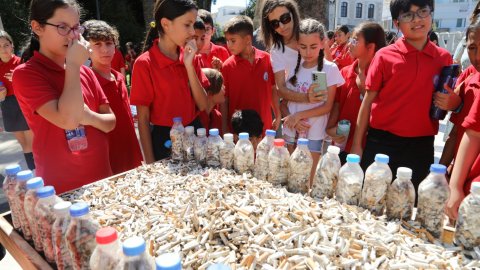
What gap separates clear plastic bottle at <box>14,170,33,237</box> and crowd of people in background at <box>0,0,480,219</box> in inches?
12.4

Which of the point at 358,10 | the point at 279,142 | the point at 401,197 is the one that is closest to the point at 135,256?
the point at 279,142

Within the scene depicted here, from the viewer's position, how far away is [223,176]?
178cm

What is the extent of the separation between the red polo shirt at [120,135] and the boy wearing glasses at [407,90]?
1.79 m

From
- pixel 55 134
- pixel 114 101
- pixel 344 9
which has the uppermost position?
pixel 344 9

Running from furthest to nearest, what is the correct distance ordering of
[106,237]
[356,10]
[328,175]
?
[356,10]
[328,175]
[106,237]

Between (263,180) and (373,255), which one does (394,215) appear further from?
(263,180)

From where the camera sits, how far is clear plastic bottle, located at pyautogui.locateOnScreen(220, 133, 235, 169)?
193 centimetres

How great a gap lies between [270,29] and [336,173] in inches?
73.8

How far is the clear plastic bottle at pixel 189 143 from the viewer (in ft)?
6.82

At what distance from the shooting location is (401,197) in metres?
1.39

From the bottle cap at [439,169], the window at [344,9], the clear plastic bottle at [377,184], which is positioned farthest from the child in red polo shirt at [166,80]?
the window at [344,9]

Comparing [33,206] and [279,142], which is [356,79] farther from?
[33,206]

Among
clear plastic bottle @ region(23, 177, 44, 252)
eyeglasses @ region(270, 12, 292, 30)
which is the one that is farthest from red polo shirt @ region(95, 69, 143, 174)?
eyeglasses @ region(270, 12, 292, 30)

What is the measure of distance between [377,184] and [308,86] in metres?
1.45
